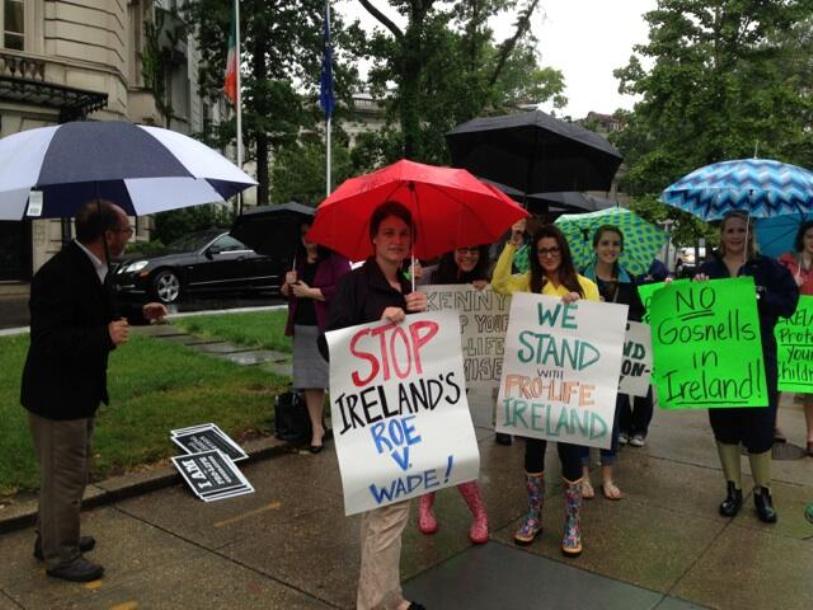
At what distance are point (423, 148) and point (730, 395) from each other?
20.5 metres

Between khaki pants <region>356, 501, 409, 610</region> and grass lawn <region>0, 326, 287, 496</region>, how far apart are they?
2.59 meters

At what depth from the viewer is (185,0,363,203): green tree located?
78.8 ft

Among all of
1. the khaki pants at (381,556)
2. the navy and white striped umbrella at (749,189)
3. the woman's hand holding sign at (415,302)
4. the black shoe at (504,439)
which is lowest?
the black shoe at (504,439)

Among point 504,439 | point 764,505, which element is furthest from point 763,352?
point 504,439

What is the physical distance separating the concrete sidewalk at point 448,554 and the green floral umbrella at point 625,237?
1.59 m

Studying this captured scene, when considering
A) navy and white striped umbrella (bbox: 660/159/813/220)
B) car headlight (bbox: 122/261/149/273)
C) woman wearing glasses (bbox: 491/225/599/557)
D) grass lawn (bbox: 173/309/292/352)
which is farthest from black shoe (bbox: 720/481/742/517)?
car headlight (bbox: 122/261/149/273)

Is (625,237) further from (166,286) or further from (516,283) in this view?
(166,286)

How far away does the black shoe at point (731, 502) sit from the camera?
14.8 ft

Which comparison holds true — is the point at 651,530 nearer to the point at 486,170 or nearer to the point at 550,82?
the point at 486,170

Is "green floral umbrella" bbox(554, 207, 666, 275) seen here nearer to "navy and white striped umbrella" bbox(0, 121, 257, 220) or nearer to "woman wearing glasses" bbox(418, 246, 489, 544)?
"woman wearing glasses" bbox(418, 246, 489, 544)

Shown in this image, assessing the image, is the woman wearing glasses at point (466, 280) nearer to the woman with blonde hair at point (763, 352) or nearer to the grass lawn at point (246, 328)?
the woman with blonde hair at point (763, 352)

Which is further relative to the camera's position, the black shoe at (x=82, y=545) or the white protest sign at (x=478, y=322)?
the white protest sign at (x=478, y=322)

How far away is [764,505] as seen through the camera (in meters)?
4.44

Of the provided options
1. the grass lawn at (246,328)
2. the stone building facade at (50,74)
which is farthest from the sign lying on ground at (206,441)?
the stone building facade at (50,74)
